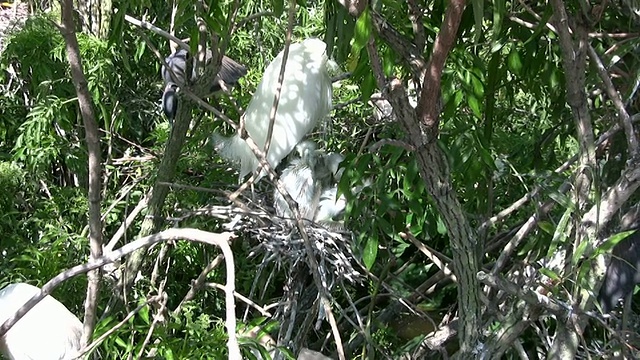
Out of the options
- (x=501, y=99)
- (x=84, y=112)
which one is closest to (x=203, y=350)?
(x=84, y=112)

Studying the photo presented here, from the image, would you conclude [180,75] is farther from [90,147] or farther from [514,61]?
[514,61]

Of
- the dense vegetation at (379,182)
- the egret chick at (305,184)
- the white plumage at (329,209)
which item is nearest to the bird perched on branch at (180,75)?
the dense vegetation at (379,182)

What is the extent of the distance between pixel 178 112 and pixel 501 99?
1.09 m

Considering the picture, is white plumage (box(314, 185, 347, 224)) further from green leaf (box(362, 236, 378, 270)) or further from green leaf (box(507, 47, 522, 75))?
green leaf (box(507, 47, 522, 75))

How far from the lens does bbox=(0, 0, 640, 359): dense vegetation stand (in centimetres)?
142

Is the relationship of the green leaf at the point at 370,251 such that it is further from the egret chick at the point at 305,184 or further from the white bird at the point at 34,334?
the white bird at the point at 34,334

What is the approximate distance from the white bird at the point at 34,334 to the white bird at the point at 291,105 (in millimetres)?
744

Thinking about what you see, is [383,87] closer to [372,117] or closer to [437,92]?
[437,92]

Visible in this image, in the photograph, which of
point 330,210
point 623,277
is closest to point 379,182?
point 623,277

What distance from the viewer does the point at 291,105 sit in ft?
8.53

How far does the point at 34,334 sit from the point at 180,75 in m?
0.77

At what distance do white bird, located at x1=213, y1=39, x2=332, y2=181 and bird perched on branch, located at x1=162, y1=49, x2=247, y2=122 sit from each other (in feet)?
0.32

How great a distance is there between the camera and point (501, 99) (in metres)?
2.64

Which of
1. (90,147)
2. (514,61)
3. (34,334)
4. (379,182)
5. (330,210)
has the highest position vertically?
(514,61)
